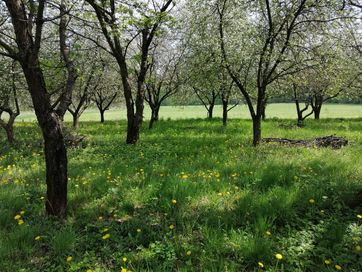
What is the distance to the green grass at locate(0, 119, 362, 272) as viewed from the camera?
12.1 feet

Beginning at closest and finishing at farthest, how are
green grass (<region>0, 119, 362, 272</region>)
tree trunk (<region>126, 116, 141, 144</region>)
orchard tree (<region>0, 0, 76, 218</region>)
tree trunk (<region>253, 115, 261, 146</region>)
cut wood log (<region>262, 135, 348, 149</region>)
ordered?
1. green grass (<region>0, 119, 362, 272</region>)
2. orchard tree (<region>0, 0, 76, 218</region>)
3. cut wood log (<region>262, 135, 348, 149</region>)
4. tree trunk (<region>253, 115, 261, 146</region>)
5. tree trunk (<region>126, 116, 141, 144</region>)

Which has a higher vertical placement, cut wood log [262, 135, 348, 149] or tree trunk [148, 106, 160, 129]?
tree trunk [148, 106, 160, 129]

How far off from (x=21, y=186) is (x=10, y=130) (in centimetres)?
782

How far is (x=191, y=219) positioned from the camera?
4664 mm

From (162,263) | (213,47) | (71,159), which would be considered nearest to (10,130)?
(71,159)

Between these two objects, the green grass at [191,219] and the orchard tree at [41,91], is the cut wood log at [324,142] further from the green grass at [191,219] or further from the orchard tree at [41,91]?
the orchard tree at [41,91]

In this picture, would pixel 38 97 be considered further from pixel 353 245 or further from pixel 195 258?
pixel 353 245

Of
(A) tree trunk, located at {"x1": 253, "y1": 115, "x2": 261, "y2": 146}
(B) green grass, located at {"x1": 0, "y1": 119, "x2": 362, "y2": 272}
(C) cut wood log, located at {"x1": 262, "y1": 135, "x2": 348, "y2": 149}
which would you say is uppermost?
(A) tree trunk, located at {"x1": 253, "y1": 115, "x2": 261, "y2": 146}

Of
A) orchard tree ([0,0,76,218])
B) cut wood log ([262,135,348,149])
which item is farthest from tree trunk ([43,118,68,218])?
cut wood log ([262,135,348,149])

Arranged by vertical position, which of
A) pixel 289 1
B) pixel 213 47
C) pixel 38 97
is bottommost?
pixel 38 97

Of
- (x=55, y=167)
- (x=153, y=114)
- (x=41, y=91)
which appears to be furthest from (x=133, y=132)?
(x=153, y=114)

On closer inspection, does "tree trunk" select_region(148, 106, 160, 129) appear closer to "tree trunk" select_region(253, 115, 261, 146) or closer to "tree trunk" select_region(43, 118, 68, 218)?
"tree trunk" select_region(253, 115, 261, 146)

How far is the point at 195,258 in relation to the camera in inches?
147

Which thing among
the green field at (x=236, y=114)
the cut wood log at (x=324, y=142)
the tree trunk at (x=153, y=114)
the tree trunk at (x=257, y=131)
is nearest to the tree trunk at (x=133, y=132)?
the tree trunk at (x=257, y=131)
